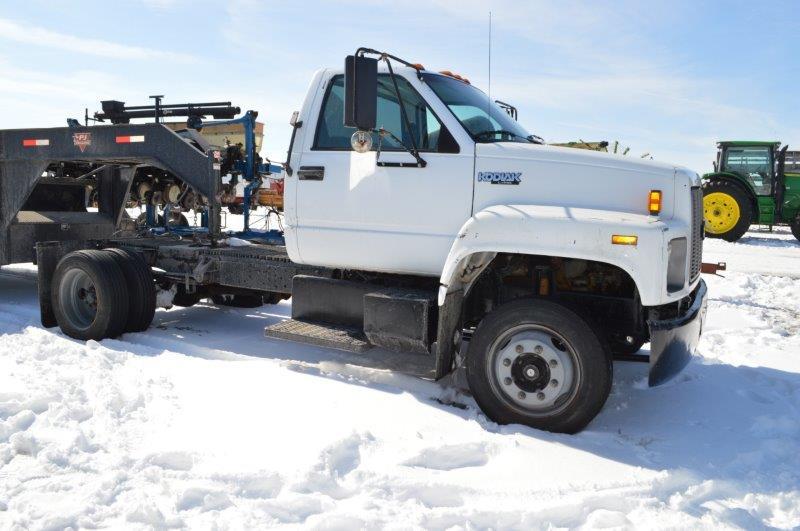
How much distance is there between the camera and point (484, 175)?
14.0 ft

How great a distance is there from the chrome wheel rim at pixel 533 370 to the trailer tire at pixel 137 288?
3560 mm

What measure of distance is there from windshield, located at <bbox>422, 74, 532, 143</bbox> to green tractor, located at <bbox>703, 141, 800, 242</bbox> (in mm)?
13295

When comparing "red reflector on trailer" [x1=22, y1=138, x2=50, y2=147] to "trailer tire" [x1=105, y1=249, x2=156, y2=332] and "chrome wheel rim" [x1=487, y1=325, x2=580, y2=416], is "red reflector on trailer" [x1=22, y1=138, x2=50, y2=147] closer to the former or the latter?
"trailer tire" [x1=105, y1=249, x2=156, y2=332]

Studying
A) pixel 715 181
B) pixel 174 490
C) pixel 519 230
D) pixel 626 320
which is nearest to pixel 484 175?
pixel 519 230

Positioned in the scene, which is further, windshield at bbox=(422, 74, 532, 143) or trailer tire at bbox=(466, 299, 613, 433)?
windshield at bbox=(422, 74, 532, 143)

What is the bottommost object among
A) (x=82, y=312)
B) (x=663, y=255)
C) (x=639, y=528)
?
(x=639, y=528)

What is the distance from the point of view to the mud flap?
3738 millimetres

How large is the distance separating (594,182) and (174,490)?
2.98m

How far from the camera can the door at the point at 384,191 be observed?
4.38 meters

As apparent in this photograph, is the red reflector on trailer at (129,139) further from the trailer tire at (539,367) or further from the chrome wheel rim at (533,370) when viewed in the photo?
the chrome wheel rim at (533,370)

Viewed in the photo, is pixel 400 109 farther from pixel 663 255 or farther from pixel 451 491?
pixel 451 491

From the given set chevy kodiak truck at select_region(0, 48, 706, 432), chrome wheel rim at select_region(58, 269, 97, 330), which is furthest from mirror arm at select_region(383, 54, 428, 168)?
chrome wheel rim at select_region(58, 269, 97, 330)

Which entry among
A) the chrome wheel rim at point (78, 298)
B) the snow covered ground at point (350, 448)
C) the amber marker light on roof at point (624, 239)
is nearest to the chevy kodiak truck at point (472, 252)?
the amber marker light on roof at point (624, 239)

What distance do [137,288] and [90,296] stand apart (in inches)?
20.1
